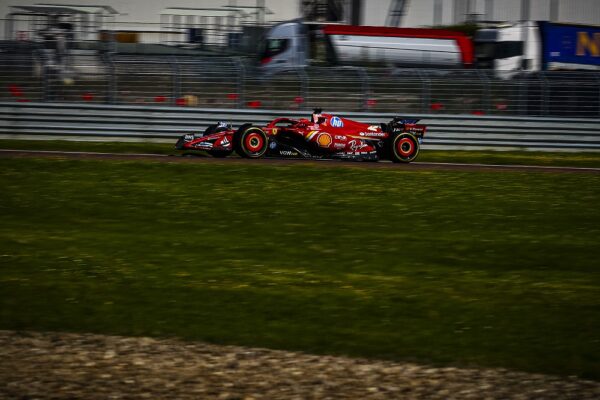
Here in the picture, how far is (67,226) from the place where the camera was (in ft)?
36.8

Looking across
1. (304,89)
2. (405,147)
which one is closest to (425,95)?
(304,89)

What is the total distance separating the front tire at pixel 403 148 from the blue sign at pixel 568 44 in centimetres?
1263

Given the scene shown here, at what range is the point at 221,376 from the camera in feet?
19.7

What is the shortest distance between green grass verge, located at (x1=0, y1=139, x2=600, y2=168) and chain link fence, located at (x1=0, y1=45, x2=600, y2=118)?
5.06 feet

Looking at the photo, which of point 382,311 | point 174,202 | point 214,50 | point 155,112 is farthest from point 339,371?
point 214,50

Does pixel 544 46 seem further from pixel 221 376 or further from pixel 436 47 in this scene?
pixel 221 376

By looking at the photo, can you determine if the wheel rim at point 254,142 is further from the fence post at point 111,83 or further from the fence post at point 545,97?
the fence post at point 545,97

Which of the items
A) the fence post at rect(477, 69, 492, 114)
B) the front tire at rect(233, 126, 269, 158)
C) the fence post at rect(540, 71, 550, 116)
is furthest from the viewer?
the fence post at rect(540, 71, 550, 116)

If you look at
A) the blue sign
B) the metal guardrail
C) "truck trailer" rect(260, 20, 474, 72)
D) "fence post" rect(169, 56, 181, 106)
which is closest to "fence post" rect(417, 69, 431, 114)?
the metal guardrail

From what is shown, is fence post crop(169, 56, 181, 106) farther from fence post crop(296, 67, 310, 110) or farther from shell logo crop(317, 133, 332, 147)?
shell logo crop(317, 133, 332, 147)

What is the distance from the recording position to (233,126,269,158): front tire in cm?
1780

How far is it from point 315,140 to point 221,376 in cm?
1246

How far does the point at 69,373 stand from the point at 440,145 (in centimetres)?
1708

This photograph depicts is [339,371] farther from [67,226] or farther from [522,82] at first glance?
[522,82]
